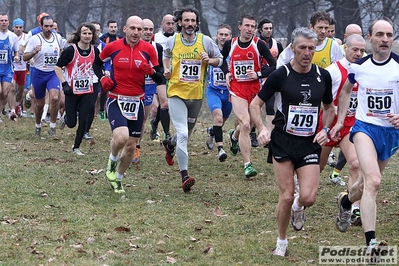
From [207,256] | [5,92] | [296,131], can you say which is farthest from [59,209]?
[5,92]

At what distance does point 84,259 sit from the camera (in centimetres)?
670

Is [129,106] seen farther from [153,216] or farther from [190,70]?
[153,216]

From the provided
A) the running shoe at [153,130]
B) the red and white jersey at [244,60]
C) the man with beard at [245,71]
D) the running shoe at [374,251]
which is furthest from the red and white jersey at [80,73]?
the running shoe at [374,251]

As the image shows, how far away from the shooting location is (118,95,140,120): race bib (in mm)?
9648

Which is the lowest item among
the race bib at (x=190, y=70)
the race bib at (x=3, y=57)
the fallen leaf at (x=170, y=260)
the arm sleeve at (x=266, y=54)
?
the fallen leaf at (x=170, y=260)

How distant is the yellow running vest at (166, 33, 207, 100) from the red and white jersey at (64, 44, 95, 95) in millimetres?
3310

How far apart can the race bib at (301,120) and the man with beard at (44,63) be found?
8.63m

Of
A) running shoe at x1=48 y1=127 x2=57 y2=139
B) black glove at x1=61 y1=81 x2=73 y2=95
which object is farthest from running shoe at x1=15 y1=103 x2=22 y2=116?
black glove at x1=61 y1=81 x2=73 y2=95

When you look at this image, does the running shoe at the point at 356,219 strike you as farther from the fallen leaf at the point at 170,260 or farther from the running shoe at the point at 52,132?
the running shoe at the point at 52,132

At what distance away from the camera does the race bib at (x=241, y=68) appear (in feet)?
37.1

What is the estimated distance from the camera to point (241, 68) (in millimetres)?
11367

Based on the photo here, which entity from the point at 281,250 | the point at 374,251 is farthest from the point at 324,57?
the point at 374,251

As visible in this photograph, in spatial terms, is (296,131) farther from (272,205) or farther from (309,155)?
(272,205)

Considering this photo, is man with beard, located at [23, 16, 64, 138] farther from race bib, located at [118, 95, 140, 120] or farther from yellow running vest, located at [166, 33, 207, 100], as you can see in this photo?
race bib, located at [118, 95, 140, 120]
